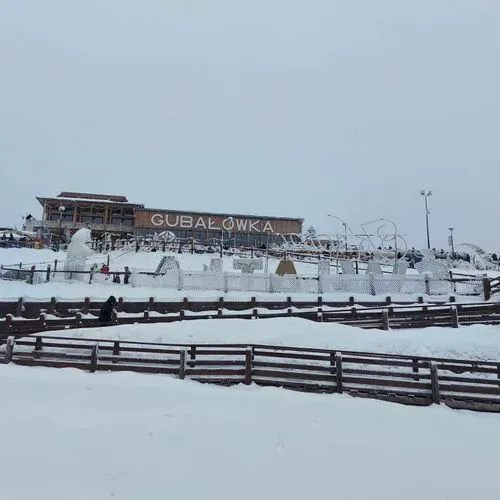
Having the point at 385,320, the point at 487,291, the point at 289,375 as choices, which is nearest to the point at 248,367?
the point at 289,375

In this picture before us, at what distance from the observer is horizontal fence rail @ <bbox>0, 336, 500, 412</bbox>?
398 inches

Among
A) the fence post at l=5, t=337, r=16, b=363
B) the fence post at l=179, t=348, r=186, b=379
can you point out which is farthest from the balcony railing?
the fence post at l=179, t=348, r=186, b=379

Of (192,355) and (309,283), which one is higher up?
(309,283)

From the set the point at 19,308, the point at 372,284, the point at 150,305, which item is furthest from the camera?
the point at 372,284

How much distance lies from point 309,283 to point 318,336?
12562 mm

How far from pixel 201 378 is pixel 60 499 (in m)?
5.35

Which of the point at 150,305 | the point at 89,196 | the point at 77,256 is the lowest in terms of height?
the point at 150,305

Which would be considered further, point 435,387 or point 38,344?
point 38,344

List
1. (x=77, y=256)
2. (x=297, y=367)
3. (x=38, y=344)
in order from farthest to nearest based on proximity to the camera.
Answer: (x=77, y=256), (x=38, y=344), (x=297, y=367)

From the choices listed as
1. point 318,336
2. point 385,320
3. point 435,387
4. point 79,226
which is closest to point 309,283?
point 385,320

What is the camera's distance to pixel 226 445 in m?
7.45

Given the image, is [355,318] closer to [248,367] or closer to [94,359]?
[248,367]

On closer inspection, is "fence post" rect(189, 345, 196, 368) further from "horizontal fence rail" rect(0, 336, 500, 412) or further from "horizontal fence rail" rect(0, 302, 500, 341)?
"horizontal fence rail" rect(0, 302, 500, 341)

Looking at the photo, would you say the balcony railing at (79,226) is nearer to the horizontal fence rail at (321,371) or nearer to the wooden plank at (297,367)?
the horizontal fence rail at (321,371)
